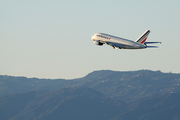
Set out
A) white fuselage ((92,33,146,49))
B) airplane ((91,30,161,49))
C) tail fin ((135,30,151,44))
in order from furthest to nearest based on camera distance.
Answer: tail fin ((135,30,151,44)), airplane ((91,30,161,49)), white fuselage ((92,33,146,49))

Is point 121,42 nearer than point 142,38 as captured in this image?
Yes

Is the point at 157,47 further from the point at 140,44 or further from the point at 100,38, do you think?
the point at 100,38

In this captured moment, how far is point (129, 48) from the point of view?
159500mm

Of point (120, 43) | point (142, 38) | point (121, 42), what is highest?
point (142, 38)

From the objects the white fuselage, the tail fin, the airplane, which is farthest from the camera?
the tail fin

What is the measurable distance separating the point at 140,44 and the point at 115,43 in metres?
12.4

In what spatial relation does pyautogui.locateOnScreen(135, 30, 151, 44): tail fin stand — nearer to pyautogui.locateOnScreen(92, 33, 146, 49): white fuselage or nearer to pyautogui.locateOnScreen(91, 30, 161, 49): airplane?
pyautogui.locateOnScreen(91, 30, 161, 49): airplane

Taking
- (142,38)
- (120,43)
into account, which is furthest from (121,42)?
(142,38)

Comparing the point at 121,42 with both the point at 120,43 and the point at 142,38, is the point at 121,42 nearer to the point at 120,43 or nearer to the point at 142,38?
the point at 120,43

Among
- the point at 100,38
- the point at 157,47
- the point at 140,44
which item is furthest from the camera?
the point at 100,38

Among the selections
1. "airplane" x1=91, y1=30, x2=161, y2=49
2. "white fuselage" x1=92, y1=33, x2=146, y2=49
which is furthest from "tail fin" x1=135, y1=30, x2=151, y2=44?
"white fuselage" x1=92, y1=33, x2=146, y2=49

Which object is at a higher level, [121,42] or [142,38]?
[142,38]

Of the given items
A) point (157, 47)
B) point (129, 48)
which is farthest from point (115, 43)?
point (157, 47)

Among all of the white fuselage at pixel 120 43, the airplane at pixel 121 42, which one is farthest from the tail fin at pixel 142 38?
the white fuselage at pixel 120 43
